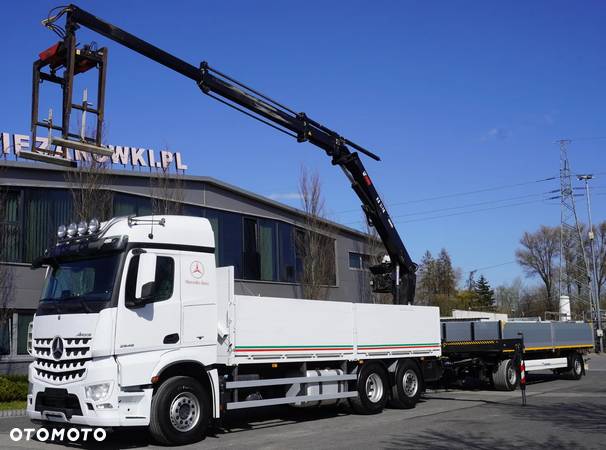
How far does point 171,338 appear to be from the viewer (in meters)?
10.2

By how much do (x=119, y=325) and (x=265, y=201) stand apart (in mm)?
19676

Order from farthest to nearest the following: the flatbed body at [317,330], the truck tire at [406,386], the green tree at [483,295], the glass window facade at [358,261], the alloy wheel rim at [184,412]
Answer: the green tree at [483,295] < the glass window facade at [358,261] < the truck tire at [406,386] < the flatbed body at [317,330] < the alloy wheel rim at [184,412]

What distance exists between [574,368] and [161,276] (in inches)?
672

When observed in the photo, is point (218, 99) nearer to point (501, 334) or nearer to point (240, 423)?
point (240, 423)

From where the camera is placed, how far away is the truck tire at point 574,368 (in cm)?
2192

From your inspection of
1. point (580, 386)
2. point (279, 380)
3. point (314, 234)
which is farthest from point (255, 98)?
point (314, 234)

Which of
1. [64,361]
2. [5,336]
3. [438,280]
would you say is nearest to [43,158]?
[64,361]

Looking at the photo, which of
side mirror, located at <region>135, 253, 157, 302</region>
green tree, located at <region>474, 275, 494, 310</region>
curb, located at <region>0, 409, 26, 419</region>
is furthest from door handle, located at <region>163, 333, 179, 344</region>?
green tree, located at <region>474, 275, 494, 310</region>

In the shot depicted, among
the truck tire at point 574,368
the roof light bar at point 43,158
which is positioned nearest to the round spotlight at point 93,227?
the roof light bar at point 43,158

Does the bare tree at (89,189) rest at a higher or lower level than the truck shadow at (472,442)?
higher

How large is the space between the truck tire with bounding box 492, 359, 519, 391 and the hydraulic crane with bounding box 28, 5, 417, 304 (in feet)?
11.2

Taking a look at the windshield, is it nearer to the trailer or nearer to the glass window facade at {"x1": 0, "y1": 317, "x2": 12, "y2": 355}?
the glass window facade at {"x1": 0, "y1": 317, "x2": 12, "y2": 355}

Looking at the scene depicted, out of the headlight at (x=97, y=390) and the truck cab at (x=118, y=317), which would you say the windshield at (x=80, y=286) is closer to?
the truck cab at (x=118, y=317)

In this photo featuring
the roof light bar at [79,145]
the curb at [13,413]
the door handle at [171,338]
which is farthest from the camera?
the curb at [13,413]
